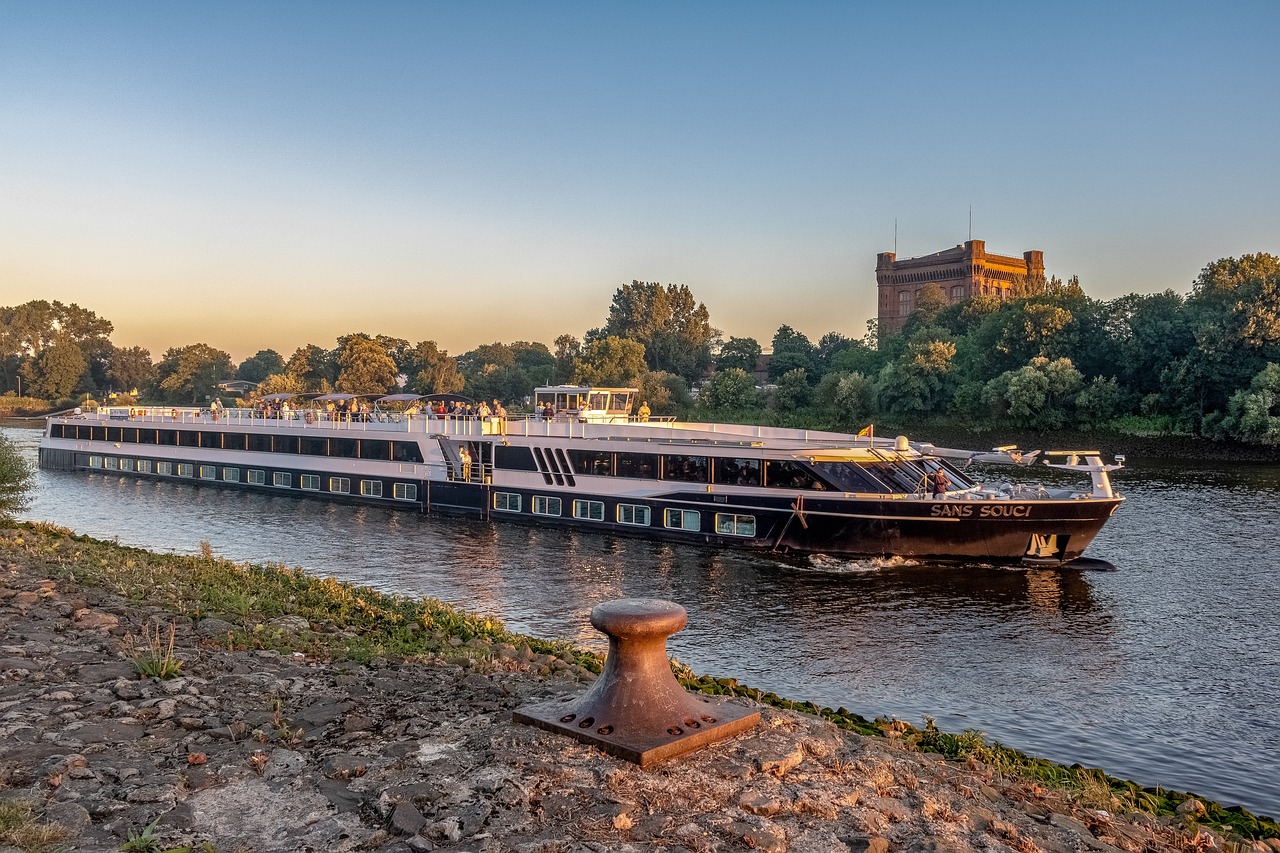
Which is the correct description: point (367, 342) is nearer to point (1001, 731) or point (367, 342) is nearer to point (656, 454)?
point (656, 454)

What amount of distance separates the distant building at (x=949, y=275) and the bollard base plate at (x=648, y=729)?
529 feet

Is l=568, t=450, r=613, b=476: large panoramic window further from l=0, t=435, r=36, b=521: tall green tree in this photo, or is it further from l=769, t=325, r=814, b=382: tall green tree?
l=769, t=325, r=814, b=382: tall green tree

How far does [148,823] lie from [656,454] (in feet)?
104

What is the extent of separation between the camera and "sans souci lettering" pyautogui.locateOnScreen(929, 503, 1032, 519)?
3139 cm

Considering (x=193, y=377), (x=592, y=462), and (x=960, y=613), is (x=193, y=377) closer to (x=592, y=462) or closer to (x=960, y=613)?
(x=592, y=462)

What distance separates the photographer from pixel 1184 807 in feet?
39.7

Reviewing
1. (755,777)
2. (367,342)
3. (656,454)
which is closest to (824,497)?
(656,454)

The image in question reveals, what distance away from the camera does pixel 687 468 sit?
3803 cm

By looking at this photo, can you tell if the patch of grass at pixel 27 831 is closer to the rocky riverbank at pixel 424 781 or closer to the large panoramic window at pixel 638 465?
the rocky riverbank at pixel 424 781

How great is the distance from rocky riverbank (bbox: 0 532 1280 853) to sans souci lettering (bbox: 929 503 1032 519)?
20868mm

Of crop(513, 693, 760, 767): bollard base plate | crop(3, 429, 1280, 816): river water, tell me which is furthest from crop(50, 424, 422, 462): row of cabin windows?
crop(513, 693, 760, 767): bollard base plate

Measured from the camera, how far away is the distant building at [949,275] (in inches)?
6693

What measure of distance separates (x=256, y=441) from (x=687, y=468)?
32.7 m

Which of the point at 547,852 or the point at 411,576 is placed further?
the point at 411,576
